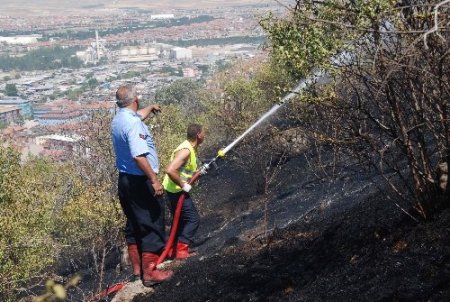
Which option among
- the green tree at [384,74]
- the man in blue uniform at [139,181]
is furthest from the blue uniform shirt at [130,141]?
the green tree at [384,74]

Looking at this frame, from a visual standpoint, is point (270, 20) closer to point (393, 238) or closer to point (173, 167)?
point (173, 167)

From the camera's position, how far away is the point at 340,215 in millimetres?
8570

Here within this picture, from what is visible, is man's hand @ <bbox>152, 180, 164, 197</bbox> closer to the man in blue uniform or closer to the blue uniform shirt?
the man in blue uniform

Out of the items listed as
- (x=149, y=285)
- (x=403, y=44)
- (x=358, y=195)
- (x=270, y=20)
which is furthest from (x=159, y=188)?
(x=358, y=195)

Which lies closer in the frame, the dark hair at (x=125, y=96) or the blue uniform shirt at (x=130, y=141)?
the blue uniform shirt at (x=130, y=141)

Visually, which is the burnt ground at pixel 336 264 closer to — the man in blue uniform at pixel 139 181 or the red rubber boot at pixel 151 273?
the red rubber boot at pixel 151 273

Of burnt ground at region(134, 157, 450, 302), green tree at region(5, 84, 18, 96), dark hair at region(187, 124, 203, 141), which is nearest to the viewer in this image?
burnt ground at region(134, 157, 450, 302)

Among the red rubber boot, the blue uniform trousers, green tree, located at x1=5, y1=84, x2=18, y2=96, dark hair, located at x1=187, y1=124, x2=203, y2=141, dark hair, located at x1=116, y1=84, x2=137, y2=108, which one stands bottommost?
green tree, located at x1=5, y1=84, x2=18, y2=96

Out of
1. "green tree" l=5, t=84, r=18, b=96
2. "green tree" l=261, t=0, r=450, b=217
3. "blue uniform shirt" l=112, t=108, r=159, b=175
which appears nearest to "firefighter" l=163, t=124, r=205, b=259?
"blue uniform shirt" l=112, t=108, r=159, b=175

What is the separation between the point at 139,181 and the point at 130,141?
1.72ft

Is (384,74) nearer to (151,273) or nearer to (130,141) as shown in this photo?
(130,141)

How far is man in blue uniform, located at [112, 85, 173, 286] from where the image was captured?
6.56 m

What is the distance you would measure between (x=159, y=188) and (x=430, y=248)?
2.75 m

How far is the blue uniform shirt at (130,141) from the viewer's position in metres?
6.52
